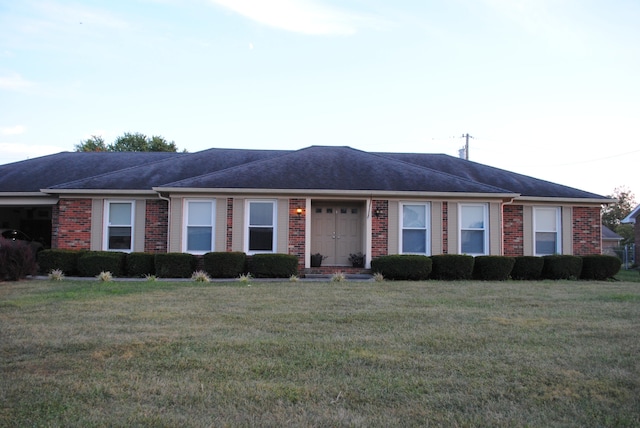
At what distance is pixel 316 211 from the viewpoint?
16625 millimetres

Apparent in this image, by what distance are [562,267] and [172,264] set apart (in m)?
11.4

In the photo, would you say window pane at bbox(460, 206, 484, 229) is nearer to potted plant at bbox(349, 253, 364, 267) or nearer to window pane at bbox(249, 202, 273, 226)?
potted plant at bbox(349, 253, 364, 267)

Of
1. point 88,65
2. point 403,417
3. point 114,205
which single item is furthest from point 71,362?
point 88,65

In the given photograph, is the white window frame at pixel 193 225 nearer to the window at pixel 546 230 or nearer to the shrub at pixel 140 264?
the shrub at pixel 140 264

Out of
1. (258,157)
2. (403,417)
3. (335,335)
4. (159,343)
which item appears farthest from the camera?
(258,157)

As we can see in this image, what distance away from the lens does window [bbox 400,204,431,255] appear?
15672mm

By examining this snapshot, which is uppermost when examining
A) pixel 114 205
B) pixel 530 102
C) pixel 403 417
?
pixel 530 102

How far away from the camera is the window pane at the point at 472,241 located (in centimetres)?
1589

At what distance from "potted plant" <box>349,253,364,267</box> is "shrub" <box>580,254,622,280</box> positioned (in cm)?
677

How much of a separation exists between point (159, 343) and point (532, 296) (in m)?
7.52

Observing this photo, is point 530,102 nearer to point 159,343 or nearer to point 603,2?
point 603,2

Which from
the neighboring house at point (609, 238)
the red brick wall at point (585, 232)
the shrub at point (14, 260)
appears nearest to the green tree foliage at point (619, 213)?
the neighboring house at point (609, 238)

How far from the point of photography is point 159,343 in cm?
590

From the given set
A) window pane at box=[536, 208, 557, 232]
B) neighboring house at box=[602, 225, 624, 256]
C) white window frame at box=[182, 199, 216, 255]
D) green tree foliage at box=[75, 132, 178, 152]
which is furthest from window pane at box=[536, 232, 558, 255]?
green tree foliage at box=[75, 132, 178, 152]
